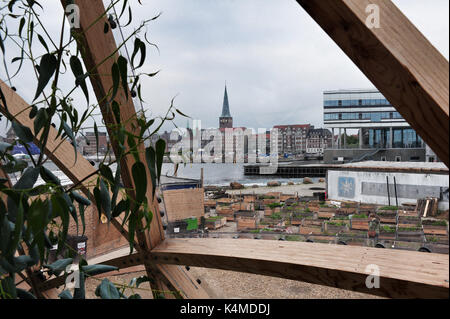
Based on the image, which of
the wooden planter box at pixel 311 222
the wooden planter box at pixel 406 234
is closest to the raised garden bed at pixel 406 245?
the wooden planter box at pixel 406 234

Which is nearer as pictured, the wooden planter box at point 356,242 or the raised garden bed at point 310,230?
the wooden planter box at point 356,242

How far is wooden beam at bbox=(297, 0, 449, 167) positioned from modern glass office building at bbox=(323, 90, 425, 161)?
45 cm

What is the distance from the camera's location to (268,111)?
1.55 m

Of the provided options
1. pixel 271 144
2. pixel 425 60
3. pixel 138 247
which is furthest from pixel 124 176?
pixel 425 60

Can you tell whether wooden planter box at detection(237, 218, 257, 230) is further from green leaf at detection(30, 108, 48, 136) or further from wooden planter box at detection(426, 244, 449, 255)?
green leaf at detection(30, 108, 48, 136)

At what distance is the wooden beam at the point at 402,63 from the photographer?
431 millimetres

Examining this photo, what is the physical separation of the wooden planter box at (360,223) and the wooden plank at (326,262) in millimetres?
151

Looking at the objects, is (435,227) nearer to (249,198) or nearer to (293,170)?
(293,170)

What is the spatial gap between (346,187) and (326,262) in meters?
0.29

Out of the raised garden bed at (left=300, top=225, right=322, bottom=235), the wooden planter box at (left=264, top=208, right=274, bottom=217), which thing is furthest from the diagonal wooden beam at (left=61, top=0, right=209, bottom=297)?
the raised garden bed at (left=300, top=225, right=322, bottom=235)

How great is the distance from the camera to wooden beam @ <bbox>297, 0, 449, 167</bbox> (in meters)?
0.43

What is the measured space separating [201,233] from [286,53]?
0.85 meters

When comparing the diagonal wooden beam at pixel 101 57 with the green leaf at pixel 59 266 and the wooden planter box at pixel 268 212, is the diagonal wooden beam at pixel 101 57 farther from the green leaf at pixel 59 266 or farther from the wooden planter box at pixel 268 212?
the wooden planter box at pixel 268 212

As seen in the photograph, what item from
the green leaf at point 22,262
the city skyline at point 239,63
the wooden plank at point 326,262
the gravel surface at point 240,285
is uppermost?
the city skyline at point 239,63
